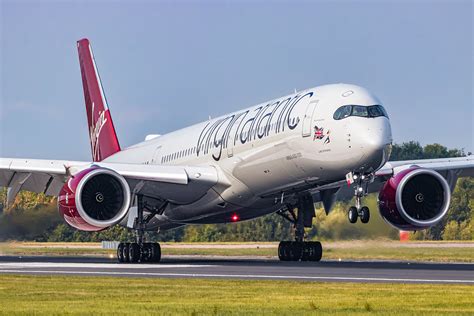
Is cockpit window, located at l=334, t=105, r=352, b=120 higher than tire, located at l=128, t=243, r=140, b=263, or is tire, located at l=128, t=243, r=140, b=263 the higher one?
cockpit window, located at l=334, t=105, r=352, b=120

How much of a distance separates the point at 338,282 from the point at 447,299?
4.55 m

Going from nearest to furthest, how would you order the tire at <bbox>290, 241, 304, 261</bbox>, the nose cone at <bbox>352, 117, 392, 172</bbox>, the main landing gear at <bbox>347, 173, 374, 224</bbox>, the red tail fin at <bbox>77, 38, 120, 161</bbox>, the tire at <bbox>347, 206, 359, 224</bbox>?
1. the main landing gear at <bbox>347, 173, 374, 224</bbox>
2. the tire at <bbox>347, 206, 359, 224</bbox>
3. the nose cone at <bbox>352, 117, 392, 172</bbox>
4. the tire at <bbox>290, 241, 304, 261</bbox>
5. the red tail fin at <bbox>77, 38, 120, 161</bbox>

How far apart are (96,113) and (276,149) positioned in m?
18.2

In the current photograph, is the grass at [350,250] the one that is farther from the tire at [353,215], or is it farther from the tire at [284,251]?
the tire at [353,215]

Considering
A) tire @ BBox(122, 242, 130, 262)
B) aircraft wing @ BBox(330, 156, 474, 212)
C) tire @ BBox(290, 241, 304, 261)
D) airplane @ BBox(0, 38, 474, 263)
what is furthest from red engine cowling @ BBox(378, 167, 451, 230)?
tire @ BBox(122, 242, 130, 262)

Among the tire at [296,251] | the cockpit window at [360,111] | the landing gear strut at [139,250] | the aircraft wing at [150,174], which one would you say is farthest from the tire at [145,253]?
the cockpit window at [360,111]

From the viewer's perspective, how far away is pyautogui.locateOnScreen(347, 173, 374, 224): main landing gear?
29.6 metres

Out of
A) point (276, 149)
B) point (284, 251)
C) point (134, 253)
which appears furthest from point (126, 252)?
point (276, 149)

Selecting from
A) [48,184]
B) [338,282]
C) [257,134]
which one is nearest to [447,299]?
[338,282]

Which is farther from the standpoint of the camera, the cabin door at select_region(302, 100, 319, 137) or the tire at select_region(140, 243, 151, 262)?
the tire at select_region(140, 243, 151, 262)

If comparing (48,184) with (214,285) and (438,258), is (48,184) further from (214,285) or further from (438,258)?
(214,285)

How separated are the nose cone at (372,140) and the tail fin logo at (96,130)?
68.0 ft

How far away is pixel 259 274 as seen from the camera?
1052 inches

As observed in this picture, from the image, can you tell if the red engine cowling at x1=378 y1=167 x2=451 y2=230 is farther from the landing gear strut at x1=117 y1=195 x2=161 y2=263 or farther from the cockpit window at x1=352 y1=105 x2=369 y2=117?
the landing gear strut at x1=117 y1=195 x2=161 y2=263
